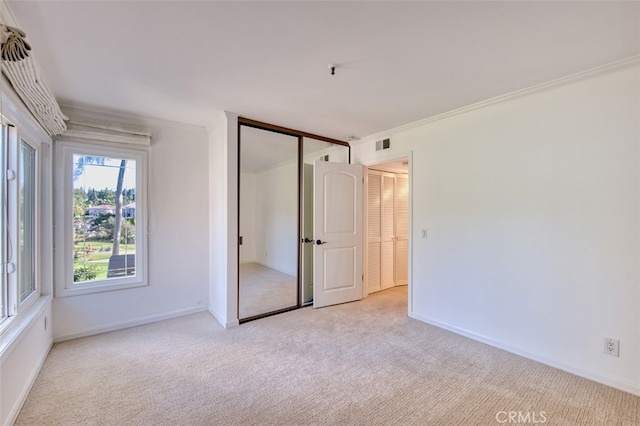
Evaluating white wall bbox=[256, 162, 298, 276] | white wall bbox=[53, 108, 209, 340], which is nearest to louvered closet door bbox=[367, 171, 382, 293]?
white wall bbox=[256, 162, 298, 276]

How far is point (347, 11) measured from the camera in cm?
161

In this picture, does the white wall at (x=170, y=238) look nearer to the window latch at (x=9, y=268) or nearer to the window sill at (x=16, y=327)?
the window sill at (x=16, y=327)

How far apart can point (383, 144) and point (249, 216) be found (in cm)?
426

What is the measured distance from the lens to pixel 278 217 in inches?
249

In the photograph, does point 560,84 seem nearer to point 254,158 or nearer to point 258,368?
point 258,368

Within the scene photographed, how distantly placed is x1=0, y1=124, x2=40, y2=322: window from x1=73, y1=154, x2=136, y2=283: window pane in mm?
401

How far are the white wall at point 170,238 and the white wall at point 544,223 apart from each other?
2.82 m

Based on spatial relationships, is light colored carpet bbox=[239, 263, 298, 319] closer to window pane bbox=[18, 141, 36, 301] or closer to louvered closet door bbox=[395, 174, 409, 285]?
louvered closet door bbox=[395, 174, 409, 285]

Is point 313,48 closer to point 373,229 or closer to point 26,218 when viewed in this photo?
point 26,218

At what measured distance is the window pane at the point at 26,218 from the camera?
7.70 ft

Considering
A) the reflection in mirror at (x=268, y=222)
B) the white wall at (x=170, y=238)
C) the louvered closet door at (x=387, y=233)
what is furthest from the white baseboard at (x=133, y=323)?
the louvered closet door at (x=387, y=233)

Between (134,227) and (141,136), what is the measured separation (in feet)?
3.44

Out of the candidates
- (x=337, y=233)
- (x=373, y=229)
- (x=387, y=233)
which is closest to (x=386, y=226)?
(x=387, y=233)

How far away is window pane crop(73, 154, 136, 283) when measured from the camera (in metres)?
3.06
